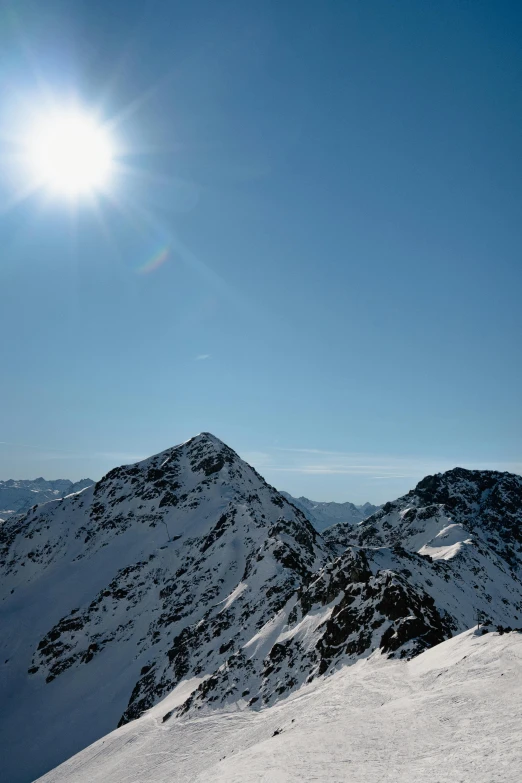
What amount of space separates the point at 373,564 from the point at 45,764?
59953mm

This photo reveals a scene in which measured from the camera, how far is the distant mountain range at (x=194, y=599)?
4288 centimetres

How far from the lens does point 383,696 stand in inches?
976

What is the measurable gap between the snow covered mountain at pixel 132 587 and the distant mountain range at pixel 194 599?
0.35 m

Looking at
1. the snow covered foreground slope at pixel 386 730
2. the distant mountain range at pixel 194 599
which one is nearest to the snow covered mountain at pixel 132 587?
the distant mountain range at pixel 194 599

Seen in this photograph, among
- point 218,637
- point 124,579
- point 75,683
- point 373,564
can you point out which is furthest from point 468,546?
point 75,683

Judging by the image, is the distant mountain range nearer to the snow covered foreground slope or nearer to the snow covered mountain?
the snow covered mountain

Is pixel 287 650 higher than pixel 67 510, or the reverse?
pixel 67 510

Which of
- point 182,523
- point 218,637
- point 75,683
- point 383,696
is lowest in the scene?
point 75,683

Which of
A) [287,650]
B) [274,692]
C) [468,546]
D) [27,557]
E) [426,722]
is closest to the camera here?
[426,722]

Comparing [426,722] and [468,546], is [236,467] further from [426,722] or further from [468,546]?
[426,722]

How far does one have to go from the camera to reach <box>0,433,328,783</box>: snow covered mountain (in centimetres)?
6481

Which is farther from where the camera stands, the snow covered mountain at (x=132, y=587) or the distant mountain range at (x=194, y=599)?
the snow covered mountain at (x=132, y=587)

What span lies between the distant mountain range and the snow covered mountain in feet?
1.13

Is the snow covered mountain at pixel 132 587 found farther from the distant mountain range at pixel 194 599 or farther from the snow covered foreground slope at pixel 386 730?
the snow covered foreground slope at pixel 386 730
